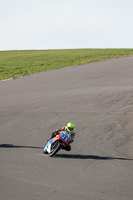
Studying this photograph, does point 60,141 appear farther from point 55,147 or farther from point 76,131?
point 76,131

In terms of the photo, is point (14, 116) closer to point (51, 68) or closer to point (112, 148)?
point (112, 148)

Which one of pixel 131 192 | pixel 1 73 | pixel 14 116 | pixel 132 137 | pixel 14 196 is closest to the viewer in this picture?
pixel 14 196

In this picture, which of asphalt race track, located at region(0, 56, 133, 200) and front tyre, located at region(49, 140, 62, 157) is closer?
asphalt race track, located at region(0, 56, 133, 200)

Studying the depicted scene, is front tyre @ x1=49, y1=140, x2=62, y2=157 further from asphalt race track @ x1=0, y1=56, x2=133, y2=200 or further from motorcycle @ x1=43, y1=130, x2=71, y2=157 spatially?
asphalt race track @ x1=0, y1=56, x2=133, y2=200

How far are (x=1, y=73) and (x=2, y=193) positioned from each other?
2726cm

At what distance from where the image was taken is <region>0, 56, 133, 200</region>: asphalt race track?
7.67 meters

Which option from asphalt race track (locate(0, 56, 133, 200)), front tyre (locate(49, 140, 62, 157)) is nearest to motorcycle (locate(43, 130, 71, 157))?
front tyre (locate(49, 140, 62, 157))

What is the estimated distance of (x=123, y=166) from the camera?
10133 mm

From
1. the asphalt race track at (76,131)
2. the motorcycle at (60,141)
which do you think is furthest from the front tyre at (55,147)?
the asphalt race track at (76,131)

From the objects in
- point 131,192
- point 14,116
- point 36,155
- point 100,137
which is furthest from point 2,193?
point 14,116

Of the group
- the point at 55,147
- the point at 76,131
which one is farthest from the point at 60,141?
the point at 76,131

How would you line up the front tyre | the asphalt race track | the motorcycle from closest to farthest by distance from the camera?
the asphalt race track → the front tyre → the motorcycle

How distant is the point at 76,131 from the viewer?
15102 mm

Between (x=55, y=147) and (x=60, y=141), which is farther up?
(x=60, y=141)
